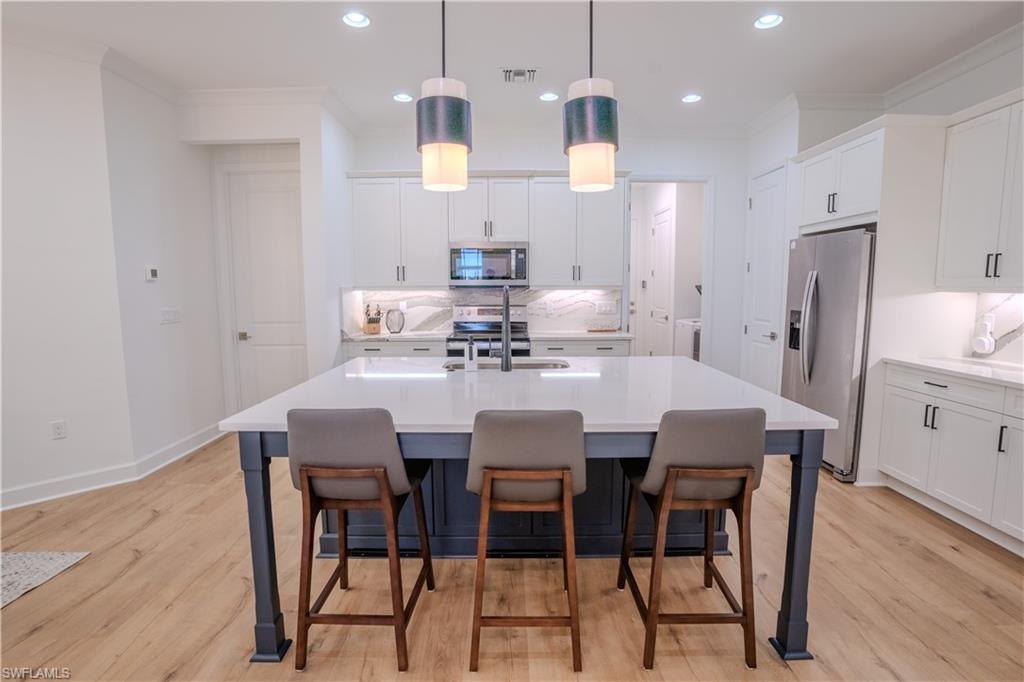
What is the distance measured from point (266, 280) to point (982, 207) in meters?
5.25

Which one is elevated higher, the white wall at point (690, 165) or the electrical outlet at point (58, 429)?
the white wall at point (690, 165)

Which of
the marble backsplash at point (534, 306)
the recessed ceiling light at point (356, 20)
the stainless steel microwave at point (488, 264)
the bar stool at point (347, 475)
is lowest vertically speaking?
the bar stool at point (347, 475)

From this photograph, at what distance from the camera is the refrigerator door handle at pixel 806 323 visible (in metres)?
3.57

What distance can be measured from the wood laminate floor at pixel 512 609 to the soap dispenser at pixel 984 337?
1097mm

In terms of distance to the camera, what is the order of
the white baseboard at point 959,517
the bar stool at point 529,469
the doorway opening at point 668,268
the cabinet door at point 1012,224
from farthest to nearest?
the doorway opening at point 668,268 < the cabinet door at point 1012,224 < the white baseboard at point 959,517 < the bar stool at point 529,469

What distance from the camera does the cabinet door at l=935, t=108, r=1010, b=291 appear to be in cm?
280

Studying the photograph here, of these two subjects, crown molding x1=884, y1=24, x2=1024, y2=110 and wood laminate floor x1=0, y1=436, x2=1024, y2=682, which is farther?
crown molding x1=884, y1=24, x2=1024, y2=110

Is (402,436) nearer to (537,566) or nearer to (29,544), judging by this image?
(537,566)

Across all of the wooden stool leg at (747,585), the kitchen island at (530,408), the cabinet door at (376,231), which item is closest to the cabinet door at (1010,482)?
the kitchen island at (530,408)

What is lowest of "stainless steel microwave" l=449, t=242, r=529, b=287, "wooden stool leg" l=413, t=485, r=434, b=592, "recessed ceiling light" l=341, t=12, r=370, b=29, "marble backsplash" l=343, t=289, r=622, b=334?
"wooden stool leg" l=413, t=485, r=434, b=592

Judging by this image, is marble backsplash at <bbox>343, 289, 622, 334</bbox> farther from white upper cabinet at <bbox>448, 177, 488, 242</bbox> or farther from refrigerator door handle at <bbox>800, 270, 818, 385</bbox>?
refrigerator door handle at <bbox>800, 270, 818, 385</bbox>

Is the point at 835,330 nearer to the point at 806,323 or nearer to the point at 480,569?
the point at 806,323

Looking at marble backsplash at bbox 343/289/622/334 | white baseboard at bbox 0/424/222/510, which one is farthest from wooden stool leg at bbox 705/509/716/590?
white baseboard at bbox 0/424/222/510

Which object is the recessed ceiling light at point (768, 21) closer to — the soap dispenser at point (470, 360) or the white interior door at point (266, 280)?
the soap dispenser at point (470, 360)
